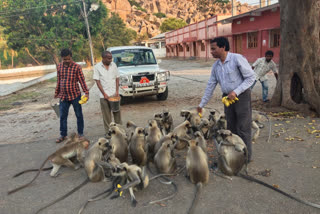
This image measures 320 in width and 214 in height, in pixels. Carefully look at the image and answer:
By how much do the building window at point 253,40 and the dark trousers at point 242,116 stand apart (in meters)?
21.4

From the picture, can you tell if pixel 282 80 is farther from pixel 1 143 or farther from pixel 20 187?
pixel 1 143

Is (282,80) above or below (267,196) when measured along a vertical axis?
above

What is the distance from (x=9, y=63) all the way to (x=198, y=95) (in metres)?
62.1

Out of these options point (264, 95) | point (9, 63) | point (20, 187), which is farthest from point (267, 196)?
point (9, 63)

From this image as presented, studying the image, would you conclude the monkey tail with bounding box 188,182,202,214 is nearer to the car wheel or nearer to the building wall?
the car wheel

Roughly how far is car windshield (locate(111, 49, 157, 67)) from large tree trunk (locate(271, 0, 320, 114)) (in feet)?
17.2

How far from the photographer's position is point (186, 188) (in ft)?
12.3

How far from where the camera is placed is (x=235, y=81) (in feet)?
13.3

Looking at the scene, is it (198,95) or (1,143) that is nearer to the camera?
(1,143)

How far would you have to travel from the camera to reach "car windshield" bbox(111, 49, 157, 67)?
1007 centimetres

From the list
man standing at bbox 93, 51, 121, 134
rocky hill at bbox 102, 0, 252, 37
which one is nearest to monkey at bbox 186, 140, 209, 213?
man standing at bbox 93, 51, 121, 134

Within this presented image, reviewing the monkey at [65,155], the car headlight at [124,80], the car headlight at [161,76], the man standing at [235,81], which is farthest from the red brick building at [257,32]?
the monkey at [65,155]

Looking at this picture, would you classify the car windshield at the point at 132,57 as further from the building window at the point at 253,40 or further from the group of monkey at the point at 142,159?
the building window at the point at 253,40

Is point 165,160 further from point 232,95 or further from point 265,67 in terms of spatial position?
point 265,67
